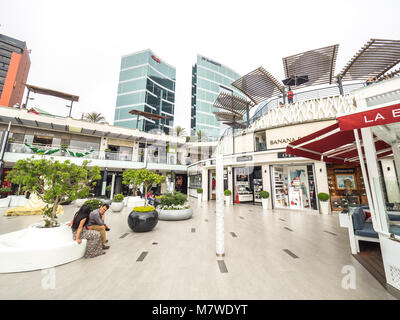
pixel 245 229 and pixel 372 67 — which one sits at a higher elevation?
pixel 372 67

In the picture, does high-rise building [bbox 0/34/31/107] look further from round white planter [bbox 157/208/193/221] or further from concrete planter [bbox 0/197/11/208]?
round white planter [bbox 157/208/193/221]

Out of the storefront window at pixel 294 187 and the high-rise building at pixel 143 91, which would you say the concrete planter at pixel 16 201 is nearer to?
the storefront window at pixel 294 187

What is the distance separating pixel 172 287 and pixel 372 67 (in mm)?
18383

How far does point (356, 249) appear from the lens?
3.60 meters

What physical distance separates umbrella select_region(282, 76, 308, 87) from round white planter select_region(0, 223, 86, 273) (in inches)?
616

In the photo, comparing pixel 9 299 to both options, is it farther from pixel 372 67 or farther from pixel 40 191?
pixel 372 67

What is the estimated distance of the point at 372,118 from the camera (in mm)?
2064

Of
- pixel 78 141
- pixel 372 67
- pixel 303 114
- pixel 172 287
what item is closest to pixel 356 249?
pixel 172 287

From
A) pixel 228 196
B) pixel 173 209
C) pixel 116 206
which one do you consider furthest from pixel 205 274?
pixel 228 196

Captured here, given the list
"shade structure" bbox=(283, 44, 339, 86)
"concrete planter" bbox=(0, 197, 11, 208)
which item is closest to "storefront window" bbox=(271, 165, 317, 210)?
"shade structure" bbox=(283, 44, 339, 86)

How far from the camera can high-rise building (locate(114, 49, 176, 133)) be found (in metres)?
32.1

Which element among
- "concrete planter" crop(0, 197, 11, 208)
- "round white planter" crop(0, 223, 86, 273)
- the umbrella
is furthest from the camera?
the umbrella

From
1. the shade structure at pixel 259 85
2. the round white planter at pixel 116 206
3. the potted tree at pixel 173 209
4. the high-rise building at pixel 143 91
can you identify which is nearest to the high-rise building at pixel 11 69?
the high-rise building at pixel 143 91
